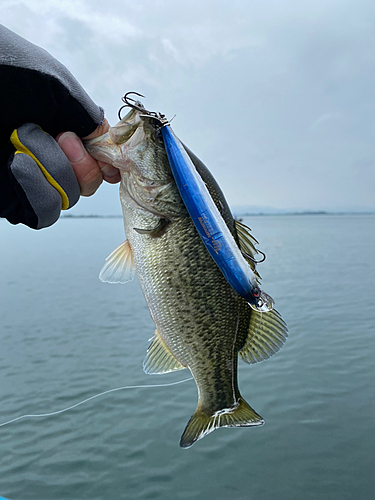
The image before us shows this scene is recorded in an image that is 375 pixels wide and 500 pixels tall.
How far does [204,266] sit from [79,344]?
10282 mm

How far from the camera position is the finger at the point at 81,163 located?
86.4 inches

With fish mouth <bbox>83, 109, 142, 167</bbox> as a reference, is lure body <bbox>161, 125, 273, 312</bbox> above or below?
below

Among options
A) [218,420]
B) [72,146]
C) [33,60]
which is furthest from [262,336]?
[33,60]

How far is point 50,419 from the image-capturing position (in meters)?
7.80

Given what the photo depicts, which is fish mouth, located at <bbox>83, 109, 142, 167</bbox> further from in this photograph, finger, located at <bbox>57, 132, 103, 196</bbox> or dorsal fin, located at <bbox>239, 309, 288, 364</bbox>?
dorsal fin, located at <bbox>239, 309, 288, 364</bbox>

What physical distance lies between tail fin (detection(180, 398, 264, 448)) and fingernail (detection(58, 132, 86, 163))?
180 cm

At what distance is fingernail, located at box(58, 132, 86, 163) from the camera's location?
7.17ft

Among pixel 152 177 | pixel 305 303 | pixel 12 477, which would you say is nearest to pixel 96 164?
pixel 152 177

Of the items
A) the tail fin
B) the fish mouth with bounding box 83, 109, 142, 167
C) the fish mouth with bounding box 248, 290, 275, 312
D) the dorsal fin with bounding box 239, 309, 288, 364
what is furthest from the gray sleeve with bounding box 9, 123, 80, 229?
the tail fin

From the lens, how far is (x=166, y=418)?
295 inches

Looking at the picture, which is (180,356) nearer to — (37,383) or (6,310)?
(37,383)

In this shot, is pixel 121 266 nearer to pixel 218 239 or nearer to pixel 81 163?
pixel 81 163

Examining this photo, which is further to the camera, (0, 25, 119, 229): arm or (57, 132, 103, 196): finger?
(57, 132, 103, 196): finger

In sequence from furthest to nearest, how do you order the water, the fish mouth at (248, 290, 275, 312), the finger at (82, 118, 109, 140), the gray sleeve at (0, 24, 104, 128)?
the water, the finger at (82, 118, 109, 140), the fish mouth at (248, 290, 275, 312), the gray sleeve at (0, 24, 104, 128)
